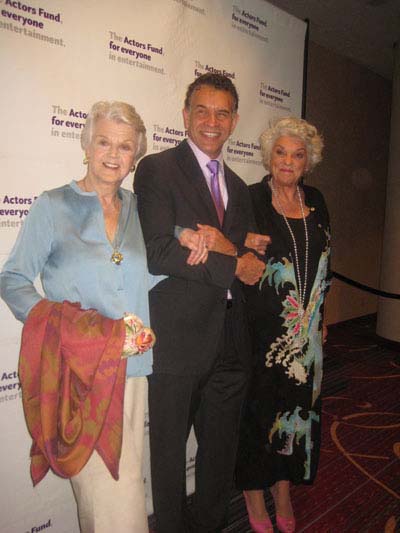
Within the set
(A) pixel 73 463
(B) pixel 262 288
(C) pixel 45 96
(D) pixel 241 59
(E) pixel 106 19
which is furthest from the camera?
(D) pixel 241 59

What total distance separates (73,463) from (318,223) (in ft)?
5.05

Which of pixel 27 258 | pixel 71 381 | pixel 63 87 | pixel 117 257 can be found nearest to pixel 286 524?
pixel 71 381

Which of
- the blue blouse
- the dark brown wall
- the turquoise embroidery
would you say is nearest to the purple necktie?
the blue blouse

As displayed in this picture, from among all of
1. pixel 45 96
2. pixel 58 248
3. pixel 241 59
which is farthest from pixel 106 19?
pixel 58 248

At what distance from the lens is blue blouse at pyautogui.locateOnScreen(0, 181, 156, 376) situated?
1341 mm

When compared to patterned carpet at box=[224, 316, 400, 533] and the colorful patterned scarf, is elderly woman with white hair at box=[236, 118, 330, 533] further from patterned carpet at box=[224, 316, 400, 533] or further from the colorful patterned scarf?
the colorful patterned scarf

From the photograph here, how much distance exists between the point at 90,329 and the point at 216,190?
0.83 metres

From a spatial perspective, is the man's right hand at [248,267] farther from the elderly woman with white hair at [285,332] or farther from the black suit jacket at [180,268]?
the elderly woman with white hair at [285,332]

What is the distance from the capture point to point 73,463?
51.1 inches

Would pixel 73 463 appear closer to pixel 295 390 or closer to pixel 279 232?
pixel 295 390

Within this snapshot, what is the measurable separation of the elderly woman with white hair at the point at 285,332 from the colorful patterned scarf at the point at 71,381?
2.97ft

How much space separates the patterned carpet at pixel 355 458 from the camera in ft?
7.12

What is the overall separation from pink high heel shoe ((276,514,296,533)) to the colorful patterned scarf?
1179 millimetres

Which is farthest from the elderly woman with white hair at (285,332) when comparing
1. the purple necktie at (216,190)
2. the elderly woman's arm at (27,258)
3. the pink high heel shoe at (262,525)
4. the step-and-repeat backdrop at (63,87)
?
the elderly woman's arm at (27,258)
